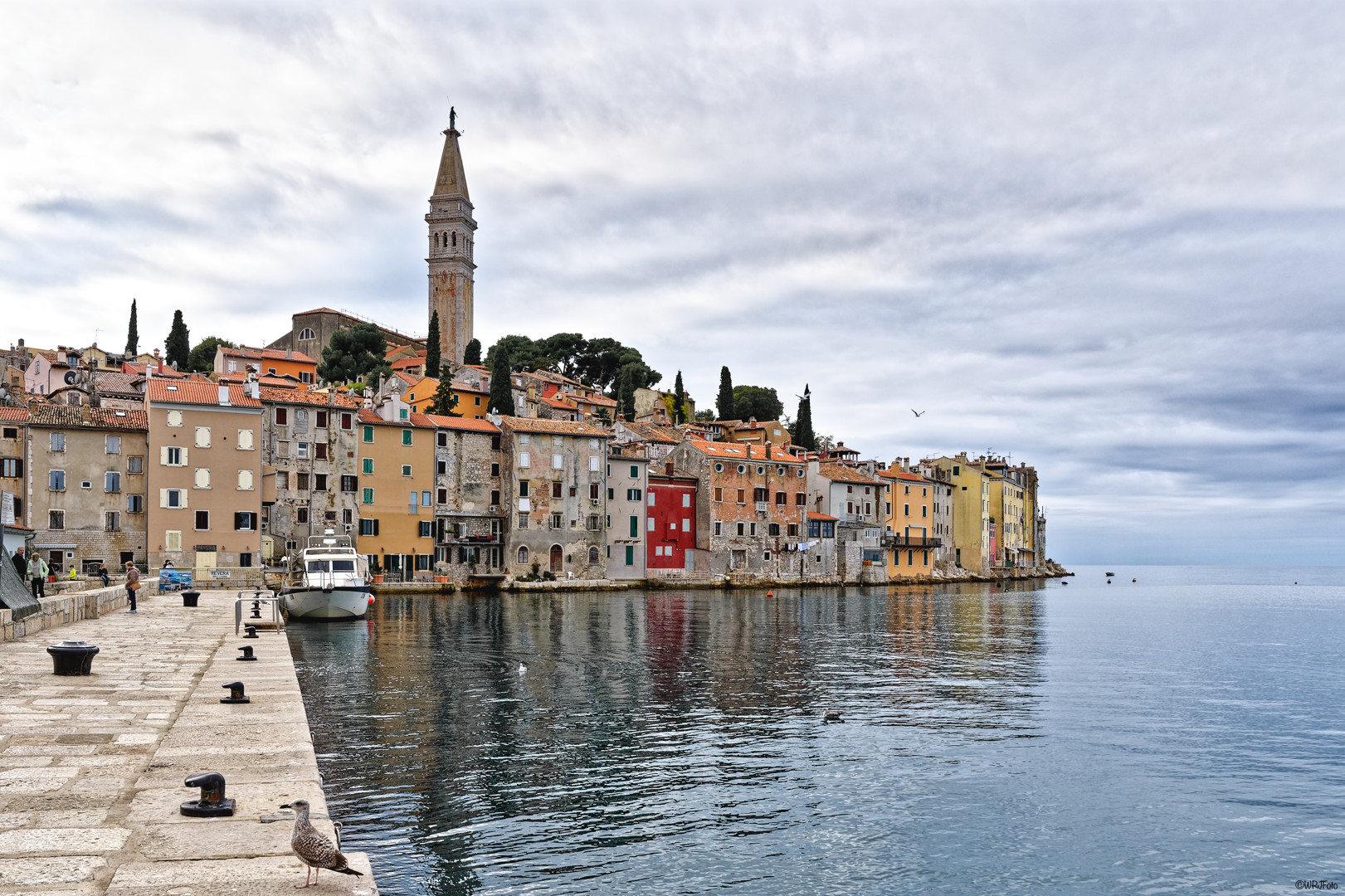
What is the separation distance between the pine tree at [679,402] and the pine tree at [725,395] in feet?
20.7

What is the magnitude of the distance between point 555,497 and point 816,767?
59.2m

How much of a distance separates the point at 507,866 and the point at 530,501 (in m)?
63.2

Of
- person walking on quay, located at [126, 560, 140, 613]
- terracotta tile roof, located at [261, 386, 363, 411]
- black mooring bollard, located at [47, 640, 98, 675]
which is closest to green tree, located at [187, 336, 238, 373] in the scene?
terracotta tile roof, located at [261, 386, 363, 411]

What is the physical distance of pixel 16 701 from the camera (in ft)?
42.9

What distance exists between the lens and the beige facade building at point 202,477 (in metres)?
58.7

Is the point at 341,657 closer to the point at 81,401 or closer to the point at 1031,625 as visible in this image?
the point at 1031,625

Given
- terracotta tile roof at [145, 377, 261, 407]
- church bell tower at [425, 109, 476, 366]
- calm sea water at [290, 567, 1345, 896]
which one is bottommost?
calm sea water at [290, 567, 1345, 896]

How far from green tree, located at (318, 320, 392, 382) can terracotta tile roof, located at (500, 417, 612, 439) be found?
135 ft

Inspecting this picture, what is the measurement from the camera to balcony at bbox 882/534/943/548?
98500mm

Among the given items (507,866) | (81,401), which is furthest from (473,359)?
(507,866)

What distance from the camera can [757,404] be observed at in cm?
12675

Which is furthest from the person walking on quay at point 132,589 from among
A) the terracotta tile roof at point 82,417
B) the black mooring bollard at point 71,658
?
the terracotta tile roof at point 82,417

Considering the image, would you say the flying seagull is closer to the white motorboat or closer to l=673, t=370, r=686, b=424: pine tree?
the white motorboat

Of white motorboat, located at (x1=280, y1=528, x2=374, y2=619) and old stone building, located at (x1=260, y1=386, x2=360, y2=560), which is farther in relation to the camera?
old stone building, located at (x1=260, y1=386, x2=360, y2=560)
